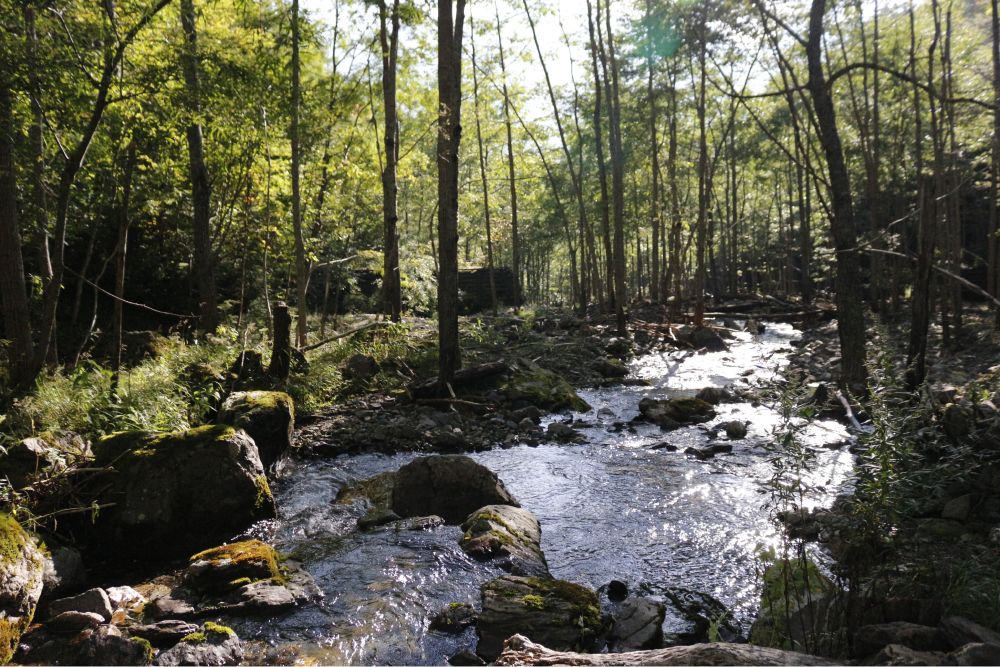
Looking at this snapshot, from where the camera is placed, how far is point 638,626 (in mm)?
3666

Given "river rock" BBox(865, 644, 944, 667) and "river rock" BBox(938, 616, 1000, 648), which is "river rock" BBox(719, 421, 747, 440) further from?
"river rock" BBox(865, 644, 944, 667)

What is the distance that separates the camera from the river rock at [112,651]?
10.8 ft

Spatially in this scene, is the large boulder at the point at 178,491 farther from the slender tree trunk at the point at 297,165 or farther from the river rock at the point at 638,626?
the slender tree trunk at the point at 297,165

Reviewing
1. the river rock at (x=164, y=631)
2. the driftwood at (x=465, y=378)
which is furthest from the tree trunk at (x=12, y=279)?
the driftwood at (x=465, y=378)

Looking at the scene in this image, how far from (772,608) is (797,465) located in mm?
945

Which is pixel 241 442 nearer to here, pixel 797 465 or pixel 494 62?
pixel 797 465

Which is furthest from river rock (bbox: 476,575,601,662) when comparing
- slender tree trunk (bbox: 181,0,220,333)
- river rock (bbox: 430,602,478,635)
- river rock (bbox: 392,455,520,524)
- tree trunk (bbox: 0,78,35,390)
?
slender tree trunk (bbox: 181,0,220,333)

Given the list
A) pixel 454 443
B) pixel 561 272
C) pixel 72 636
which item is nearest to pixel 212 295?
pixel 454 443

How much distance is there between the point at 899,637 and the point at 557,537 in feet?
9.88

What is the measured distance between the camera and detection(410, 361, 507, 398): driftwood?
10.0 m

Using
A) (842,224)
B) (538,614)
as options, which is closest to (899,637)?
(538,614)

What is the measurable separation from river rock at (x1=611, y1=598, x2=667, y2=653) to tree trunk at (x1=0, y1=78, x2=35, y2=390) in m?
7.07

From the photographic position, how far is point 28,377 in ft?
21.4

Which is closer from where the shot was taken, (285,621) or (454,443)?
(285,621)
